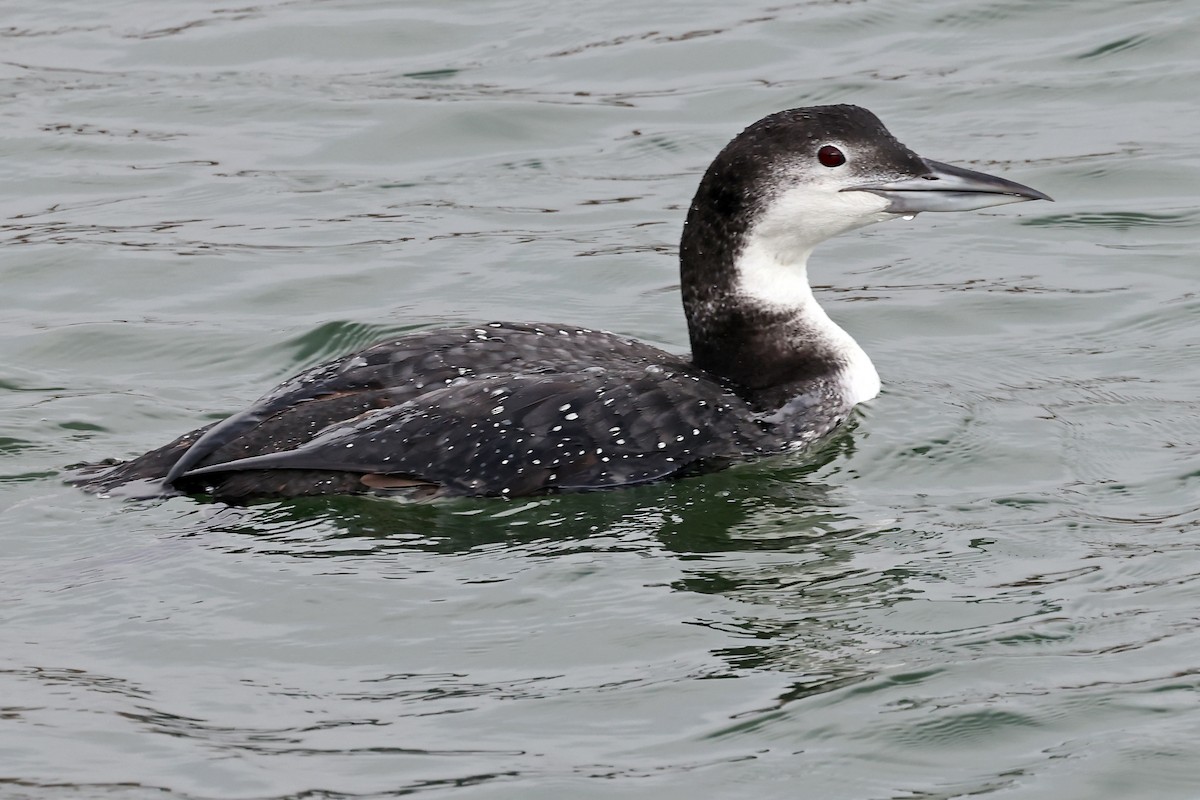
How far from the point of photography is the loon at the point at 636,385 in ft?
19.8

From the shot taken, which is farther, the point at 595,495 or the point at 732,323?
the point at 732,323

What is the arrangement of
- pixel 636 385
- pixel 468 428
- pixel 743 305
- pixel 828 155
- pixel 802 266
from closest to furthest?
pixel 468 428 < pixel 636 385 < pixel 828 155 < pixel 743 305 < pixel 802 266

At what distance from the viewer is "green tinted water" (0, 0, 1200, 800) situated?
4.77 metres

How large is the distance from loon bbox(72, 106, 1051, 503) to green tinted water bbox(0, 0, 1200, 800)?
0.37ft

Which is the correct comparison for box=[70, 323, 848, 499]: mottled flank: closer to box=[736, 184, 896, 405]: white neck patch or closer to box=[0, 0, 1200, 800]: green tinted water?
box=[0, 0, 1200, 800]: green tinted water

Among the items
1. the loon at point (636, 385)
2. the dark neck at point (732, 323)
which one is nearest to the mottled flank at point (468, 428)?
the loon at point (636, 385)

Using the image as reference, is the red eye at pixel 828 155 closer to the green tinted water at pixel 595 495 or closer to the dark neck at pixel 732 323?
the dark neck at pixel 732 323

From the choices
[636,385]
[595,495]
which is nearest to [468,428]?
[595,495]

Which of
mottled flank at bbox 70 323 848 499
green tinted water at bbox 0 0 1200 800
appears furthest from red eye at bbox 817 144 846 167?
green tinted water at bbox 0 0 1200 800

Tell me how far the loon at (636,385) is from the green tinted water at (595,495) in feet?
0.37

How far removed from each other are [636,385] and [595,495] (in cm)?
37

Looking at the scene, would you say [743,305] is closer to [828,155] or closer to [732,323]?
[732,323]

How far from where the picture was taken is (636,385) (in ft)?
20.5

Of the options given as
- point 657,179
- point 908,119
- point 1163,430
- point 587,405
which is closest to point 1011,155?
point 908,119
